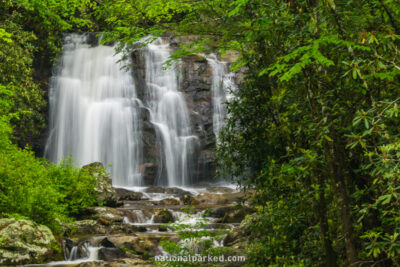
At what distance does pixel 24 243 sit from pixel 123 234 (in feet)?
11.4

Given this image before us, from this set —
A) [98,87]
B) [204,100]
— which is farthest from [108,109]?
[204,100]

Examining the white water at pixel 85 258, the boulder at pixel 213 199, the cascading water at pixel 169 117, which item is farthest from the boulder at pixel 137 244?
the cascading water at pixel 169 117

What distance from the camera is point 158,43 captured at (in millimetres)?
29688

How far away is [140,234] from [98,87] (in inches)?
657

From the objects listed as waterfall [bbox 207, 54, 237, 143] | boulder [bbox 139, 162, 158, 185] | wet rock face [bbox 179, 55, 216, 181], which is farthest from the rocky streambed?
waterfall [bbox 207, 54, 237, 143]

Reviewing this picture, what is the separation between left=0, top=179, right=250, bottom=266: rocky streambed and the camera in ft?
27.2

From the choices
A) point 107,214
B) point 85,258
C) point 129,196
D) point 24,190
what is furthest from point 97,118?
point 85,258

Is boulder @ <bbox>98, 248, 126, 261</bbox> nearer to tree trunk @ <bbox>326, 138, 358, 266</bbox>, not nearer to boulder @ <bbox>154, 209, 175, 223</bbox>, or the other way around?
boulder @ <bbox>154, 209, 175, 223</bbox>

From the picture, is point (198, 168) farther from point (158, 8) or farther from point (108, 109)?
point (158, 8)

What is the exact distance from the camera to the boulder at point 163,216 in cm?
1354

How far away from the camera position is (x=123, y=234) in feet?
37.9

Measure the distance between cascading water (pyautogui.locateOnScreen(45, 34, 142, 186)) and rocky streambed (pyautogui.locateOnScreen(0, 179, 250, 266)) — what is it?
275 inches

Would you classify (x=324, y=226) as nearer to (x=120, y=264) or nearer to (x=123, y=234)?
(x=120, y=264)

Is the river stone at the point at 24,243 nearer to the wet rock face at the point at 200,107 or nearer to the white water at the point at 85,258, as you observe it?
the white water at the point at 85,258
